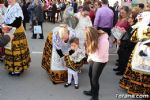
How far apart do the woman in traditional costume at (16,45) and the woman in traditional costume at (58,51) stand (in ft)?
1.79

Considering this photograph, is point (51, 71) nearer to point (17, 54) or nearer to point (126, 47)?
point (17, 54)

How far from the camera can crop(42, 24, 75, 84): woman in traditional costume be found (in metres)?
6.84

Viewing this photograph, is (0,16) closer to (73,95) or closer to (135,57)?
(73,95)

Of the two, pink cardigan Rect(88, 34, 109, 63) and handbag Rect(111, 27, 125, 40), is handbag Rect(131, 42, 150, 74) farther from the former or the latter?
handbag Rect(111, 27, 125, 40)

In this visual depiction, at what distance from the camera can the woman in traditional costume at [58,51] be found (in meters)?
6.84

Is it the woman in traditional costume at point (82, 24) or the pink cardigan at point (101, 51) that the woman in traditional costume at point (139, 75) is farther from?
the woman in traditional costume at point (82, 24)

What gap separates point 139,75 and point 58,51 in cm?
173

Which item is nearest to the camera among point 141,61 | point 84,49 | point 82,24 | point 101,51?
point 101,51

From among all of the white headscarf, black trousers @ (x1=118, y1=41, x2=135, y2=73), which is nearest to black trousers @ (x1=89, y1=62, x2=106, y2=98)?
black trousers @ (x1=118, y1=41, x2=135, y2=73)

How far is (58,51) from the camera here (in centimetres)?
691

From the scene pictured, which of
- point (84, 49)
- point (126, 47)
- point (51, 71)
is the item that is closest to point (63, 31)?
point (84, 49)

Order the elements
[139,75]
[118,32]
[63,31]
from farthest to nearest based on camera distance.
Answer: [118,32] < [63,31] < [139,75]

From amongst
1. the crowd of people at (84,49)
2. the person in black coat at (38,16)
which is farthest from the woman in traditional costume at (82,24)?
the person in black coat at (38,16)

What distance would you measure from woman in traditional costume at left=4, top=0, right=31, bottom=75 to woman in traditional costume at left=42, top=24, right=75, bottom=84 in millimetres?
545
